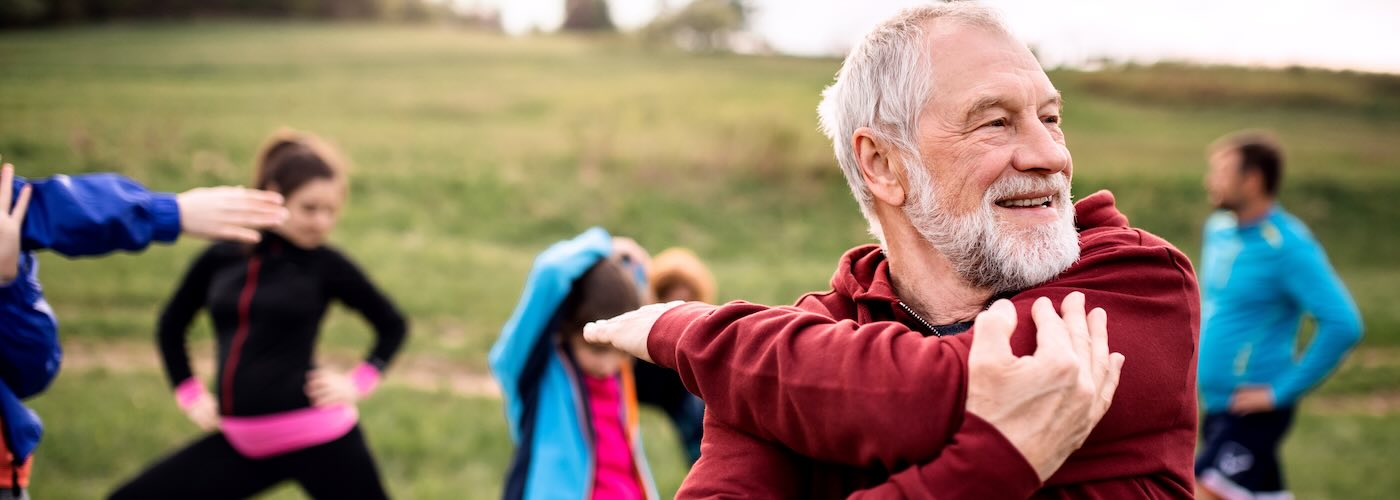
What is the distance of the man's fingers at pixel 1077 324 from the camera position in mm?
1615

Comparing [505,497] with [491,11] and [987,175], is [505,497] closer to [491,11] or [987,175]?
[987,175]

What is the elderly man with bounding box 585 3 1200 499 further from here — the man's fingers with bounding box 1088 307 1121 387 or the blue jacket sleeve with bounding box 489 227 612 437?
the blue jacket sleeve with bounding box 489 227 612 437

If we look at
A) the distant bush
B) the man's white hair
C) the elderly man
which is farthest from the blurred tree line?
the elderly man

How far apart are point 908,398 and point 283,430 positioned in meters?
3.81

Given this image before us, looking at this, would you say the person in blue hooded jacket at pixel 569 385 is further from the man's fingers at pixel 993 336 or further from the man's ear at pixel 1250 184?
the man's ear at pixel 1250 184

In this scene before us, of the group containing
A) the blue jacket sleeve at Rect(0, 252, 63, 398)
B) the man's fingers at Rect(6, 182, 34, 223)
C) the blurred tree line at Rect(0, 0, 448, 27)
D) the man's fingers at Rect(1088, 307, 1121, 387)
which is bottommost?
the blurred tree line at Rect(0, 0, 448, 27)

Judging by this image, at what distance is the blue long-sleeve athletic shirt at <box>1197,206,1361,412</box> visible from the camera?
5.32m

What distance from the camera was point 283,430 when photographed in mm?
4578

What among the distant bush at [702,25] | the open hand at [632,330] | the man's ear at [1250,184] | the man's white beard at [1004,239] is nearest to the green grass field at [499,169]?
the distant bush at [702,25]

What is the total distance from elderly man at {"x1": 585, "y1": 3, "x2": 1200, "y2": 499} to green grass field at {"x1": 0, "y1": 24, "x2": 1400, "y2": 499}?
15.1ft

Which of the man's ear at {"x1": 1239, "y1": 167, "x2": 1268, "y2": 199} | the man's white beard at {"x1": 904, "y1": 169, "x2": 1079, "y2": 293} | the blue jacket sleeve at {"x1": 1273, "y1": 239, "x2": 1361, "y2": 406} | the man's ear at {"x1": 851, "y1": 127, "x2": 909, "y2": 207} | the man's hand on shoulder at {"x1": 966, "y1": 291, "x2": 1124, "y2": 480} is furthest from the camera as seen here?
the man's ear at {"x1": 1239, "y1": 167, "x2": 1268, "y2": 199}

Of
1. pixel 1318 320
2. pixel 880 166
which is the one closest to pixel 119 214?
pixel 880 166

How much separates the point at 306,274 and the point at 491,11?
42658 millimetres

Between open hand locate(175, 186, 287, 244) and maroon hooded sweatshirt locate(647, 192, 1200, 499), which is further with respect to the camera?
open hand locate(175, 186, 287, 244)
